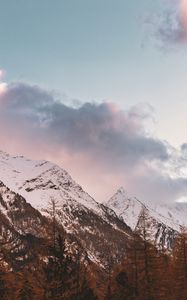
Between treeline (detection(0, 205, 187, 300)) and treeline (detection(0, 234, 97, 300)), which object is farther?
treeline (detection(0, 205, 187, 300))

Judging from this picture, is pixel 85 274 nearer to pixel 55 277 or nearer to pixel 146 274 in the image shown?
pixel 146 274

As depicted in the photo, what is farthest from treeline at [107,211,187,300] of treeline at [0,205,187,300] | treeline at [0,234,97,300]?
treeline at [0,234,97,300]

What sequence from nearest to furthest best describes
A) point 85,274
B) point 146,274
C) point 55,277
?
point 55,277 < point 146,274 < point 85,274

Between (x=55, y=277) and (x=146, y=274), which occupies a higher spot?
(x=146, y=274)

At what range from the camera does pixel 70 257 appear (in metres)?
53.7

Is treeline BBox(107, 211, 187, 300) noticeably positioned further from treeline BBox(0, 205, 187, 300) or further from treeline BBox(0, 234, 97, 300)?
treeline BBox(0, 234, 97, 300)

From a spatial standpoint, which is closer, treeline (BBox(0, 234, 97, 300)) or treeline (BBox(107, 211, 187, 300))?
treeline (BBox(0, 234, 97, 300))

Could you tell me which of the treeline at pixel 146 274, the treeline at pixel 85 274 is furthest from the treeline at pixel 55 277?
the treeline at pixel 146 274

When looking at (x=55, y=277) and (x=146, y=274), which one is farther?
(x=146, y=274)

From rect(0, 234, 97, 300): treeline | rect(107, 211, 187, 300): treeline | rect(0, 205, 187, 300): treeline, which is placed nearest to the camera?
rect(0, 234, 97, 300): treeline

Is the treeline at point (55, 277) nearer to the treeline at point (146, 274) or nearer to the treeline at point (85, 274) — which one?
the treeline at point (85, 274)

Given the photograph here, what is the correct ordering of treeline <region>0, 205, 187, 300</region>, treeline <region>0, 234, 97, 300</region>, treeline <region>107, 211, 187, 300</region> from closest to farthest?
1. treeline <region>0, 234, 97, 300</region>
2. treeline <region>0, 205, 187, 300</region>
3. treeline <region>107, 211, 187, 300</region>

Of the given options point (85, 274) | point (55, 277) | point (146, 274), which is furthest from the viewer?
point (85, 274)

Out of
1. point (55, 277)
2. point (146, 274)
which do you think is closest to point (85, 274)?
point (146, 274)
